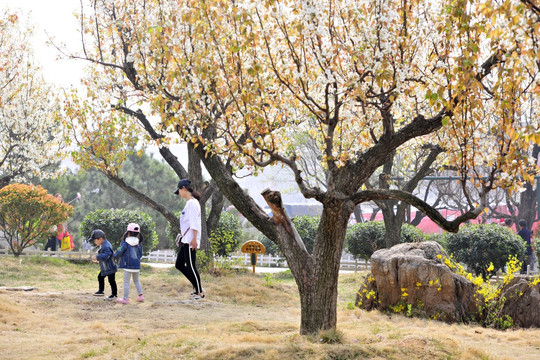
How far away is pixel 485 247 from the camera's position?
623 inches

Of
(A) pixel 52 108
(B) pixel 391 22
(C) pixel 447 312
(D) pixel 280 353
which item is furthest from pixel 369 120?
(A) pixel 52 108

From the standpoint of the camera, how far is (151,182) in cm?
3212

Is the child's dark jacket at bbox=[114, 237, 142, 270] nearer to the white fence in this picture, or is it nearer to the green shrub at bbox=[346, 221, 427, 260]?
Answer: the white fence

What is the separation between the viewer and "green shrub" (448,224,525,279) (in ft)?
51.5

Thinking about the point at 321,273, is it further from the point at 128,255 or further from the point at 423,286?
the point at 128,255

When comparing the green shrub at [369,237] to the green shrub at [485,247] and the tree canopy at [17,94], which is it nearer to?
the green shrub at [485,247]

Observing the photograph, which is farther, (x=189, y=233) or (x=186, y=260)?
(x=186, y=260)

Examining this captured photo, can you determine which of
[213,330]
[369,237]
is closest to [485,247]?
[369,237]

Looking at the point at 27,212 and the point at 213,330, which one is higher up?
the point at 27,212

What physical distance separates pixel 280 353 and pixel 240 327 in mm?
1930

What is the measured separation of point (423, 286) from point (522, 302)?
4.90 ft

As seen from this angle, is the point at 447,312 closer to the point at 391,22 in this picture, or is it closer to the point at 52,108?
the point at 391,22

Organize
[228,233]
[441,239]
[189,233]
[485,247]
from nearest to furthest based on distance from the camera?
[189,233] < [485,247] < [228,233] < [441,239]

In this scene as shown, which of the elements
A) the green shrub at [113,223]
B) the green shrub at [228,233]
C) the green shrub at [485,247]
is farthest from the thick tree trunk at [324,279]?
the green shrub at [113,223]
